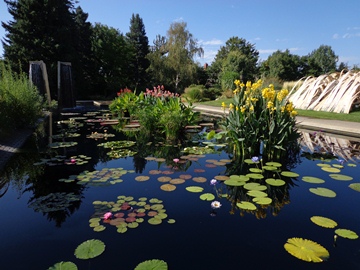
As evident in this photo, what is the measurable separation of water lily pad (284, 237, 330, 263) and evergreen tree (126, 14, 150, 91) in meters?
27.2

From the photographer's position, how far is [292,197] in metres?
2.74

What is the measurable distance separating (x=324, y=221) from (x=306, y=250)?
1.82 feet

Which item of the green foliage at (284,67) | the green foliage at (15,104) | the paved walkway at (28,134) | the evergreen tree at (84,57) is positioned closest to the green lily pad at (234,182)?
the paved walkway at (28,134)

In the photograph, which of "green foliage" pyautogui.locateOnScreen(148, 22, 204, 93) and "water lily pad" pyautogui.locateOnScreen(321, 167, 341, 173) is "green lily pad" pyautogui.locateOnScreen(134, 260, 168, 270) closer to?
"water lily pad" pyautogui.locateOnScreen(321, 167, 341, 173)

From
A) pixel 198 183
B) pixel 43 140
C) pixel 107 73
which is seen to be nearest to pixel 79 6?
pixel 107 73

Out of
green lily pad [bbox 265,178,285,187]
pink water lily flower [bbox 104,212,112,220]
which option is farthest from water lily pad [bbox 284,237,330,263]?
pink water lily flower [bbox 104,212,112,220]

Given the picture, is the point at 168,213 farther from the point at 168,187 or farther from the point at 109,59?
the point at 109,59

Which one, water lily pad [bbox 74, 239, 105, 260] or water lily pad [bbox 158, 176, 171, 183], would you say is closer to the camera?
water lily pad [bbox 74, 239, 105, 260]

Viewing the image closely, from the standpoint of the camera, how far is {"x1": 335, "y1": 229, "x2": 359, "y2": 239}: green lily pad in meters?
1.94

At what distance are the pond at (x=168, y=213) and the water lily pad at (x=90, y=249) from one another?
4cm

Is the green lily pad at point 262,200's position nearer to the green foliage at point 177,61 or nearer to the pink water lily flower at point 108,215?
the pink water lily flower at point 108,215

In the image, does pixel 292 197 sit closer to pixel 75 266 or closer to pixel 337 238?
pixel 337 238

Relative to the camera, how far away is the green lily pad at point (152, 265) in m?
1.56

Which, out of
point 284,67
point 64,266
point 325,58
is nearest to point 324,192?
point 64,266
